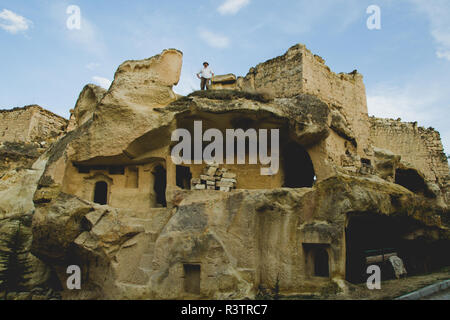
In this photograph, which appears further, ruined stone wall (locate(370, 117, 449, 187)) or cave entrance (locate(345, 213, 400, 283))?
ruined stone wall (locate(370, 117, 449, 187))

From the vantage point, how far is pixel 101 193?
1030cm

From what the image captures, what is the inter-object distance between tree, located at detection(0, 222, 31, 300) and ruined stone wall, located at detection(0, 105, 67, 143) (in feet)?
25.4

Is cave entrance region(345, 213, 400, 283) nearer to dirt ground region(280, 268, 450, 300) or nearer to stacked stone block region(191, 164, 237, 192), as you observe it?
dirt ground region(280, 268, 450, 300)

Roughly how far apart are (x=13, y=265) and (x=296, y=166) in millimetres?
9078

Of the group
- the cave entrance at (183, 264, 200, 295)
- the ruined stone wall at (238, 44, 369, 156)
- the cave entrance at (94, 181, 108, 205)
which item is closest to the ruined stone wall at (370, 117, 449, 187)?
the ruined stone wall at (238, 44, 369, 156)

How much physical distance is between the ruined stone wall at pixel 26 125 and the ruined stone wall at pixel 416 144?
1593 cm

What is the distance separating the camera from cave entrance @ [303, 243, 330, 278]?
23.2 ft

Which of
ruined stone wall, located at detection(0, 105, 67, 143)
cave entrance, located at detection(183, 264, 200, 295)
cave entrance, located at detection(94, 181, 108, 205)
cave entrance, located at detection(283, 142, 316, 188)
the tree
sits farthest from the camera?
ruined stone wall, located at detection(0, 105, 67, 143)

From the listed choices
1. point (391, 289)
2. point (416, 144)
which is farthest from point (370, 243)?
point (416, 144)

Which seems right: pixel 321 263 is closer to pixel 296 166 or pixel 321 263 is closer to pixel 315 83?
pixel 296 166

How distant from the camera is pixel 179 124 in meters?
9.09

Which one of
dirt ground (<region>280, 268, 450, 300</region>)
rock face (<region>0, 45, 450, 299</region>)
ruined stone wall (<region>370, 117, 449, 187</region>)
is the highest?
ruined stone wall (<region>370, 117, 449, 187</region>)

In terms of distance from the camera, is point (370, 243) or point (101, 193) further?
point (101, 193)
